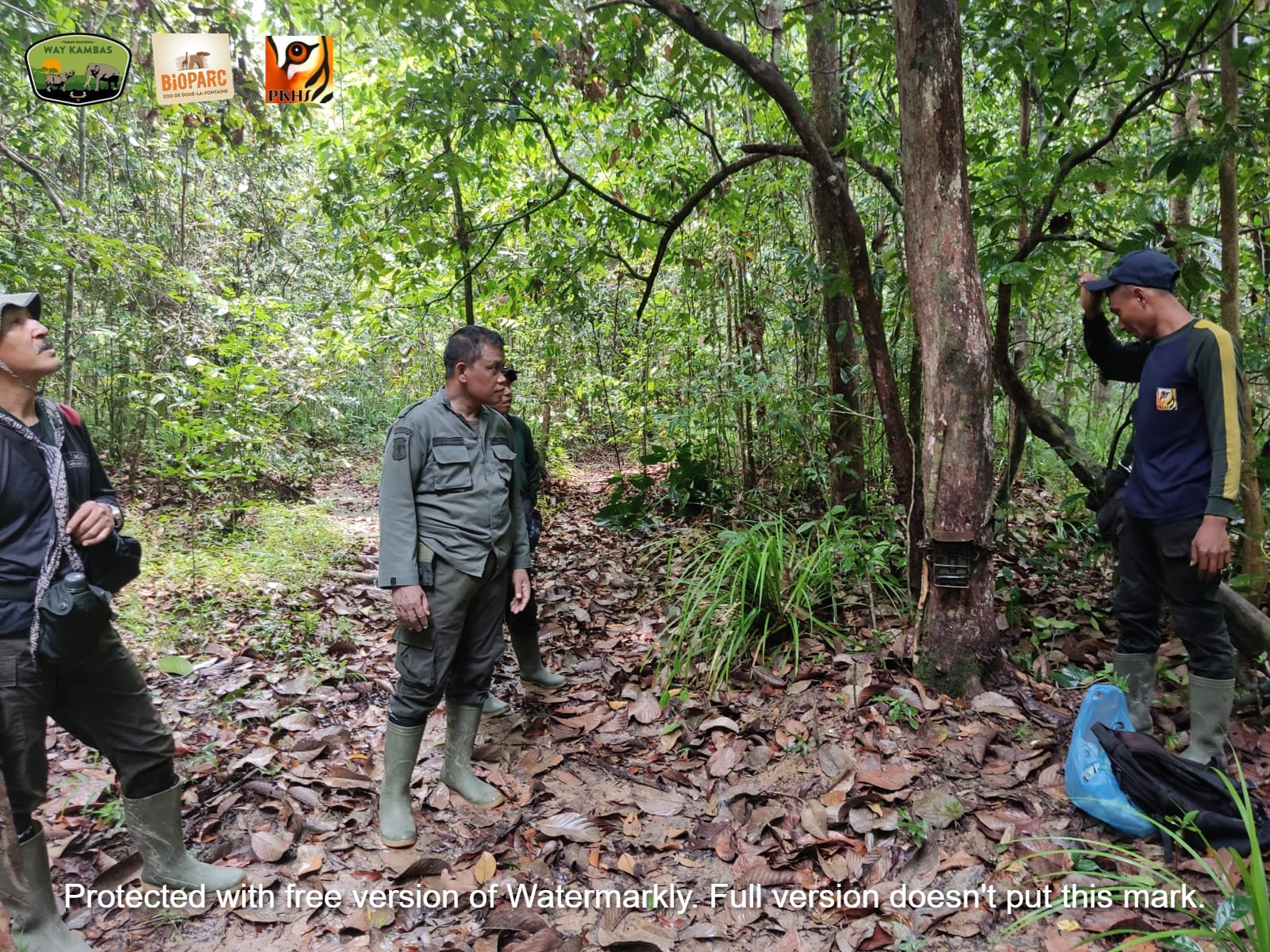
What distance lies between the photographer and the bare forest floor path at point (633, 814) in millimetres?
2555

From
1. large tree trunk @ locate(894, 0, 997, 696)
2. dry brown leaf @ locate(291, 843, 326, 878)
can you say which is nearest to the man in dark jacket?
dry brown leaf @ locate(291, 843, 326, 878)

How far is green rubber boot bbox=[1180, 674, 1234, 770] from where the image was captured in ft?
9.48

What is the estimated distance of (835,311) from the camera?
5.93 m

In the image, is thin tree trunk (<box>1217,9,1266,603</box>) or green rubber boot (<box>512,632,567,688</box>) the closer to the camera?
thin tree trunk (<box>1217,9,1266,603</box>)

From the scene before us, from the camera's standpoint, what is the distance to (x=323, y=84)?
559cm

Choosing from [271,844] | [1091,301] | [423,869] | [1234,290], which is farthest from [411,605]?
[1234,290]

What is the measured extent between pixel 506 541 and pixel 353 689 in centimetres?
189

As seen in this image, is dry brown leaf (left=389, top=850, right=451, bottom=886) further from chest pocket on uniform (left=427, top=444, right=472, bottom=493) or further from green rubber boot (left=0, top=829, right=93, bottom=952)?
chest pocket on uniform (left=427, top=444, right=472, bottom=493)

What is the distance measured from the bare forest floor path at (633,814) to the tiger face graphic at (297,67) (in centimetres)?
435

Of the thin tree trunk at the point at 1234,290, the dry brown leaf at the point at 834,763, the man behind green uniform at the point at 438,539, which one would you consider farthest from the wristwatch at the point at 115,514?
the thin tree trunk at the point at 1234,290

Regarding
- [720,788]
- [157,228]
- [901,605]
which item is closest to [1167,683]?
[901,605]

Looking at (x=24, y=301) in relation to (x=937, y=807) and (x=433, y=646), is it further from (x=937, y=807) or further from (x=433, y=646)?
(x=937, y=807)

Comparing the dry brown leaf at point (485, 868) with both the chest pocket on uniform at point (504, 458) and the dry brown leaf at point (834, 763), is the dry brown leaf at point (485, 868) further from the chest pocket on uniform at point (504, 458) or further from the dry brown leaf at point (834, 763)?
the chest pocket on uniform at point (504, 458)

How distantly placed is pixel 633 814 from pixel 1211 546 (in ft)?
8.67
